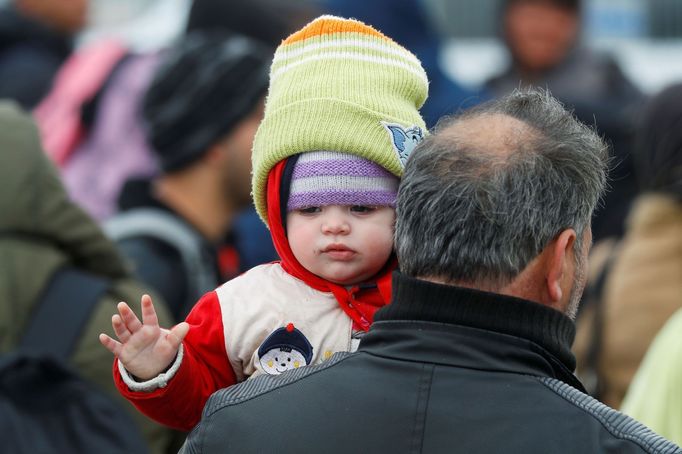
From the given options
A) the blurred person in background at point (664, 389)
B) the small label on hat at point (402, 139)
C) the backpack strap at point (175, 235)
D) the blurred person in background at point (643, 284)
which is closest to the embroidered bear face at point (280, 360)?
the small label on hat at point (402, 139)

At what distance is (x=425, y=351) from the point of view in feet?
7.04

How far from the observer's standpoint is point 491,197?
2.12 m

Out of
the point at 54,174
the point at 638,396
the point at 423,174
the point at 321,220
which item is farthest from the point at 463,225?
the point at 54,174

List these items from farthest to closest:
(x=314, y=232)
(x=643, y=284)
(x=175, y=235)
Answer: (x=175, y=235)
(x=643, y=284)
(x=314, y=232)

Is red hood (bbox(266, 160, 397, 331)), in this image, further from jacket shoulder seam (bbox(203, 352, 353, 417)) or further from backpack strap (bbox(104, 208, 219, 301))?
backpack strap (bbox(104, 208, 219, 301))

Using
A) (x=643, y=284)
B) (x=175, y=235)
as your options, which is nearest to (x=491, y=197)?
(x=643, y=284)

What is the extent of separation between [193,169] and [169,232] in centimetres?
54

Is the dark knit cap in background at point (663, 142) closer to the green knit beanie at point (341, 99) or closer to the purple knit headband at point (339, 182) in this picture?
the green knit beanie at point (341, 99)

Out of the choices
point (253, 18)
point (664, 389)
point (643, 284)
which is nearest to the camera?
point (664, 389)

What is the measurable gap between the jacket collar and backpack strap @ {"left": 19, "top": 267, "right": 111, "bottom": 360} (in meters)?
1.40

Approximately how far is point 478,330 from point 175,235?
2373 mm

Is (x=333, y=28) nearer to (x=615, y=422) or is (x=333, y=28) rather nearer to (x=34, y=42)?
(x=615, y=422)

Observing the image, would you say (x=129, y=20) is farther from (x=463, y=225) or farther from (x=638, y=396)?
(x=463, y=225)

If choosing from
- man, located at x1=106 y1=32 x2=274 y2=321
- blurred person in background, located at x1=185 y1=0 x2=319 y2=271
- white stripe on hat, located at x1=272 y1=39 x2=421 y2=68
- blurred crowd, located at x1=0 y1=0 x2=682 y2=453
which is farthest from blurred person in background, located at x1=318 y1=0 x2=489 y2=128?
white stripe on hat, located at x1=272 y1=39 x2=421 y2=68
